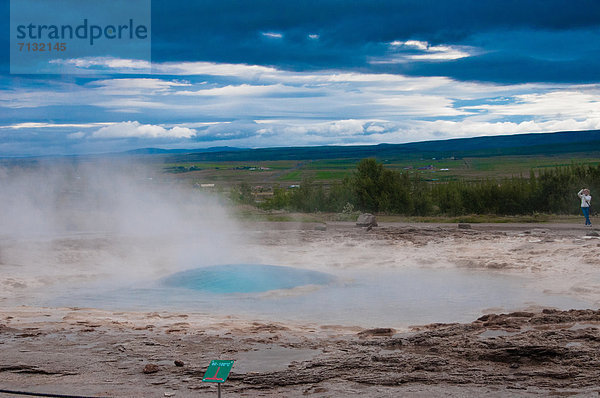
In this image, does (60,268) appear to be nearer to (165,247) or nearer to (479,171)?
(165,247)

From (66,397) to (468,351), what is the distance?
13.2ft

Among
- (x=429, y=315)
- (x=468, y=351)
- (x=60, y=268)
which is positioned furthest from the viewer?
(x=60, y=268)

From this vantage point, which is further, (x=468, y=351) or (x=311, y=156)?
(x=311, y=156)

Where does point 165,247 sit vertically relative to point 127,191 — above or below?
below

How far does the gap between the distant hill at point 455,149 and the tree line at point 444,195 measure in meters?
85.7

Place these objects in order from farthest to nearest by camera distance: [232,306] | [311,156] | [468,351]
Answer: [311,156]
[232,306]
[468,351]

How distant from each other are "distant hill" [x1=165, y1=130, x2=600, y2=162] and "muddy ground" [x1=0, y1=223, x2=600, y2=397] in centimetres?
10570

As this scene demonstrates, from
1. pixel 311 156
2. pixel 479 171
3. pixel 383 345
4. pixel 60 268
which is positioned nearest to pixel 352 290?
pixel 383 345

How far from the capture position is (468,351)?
255 inches

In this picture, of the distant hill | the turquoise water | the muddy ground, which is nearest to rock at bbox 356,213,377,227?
the turquoise water

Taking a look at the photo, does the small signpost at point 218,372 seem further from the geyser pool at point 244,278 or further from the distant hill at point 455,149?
the distant hill at point 455,149

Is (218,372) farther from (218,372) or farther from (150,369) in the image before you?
(150,369)

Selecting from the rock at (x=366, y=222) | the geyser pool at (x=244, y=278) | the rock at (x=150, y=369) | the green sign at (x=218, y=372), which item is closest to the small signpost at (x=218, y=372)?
the green sign at (x=218, y=372)

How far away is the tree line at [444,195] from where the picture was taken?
25.4 meters
